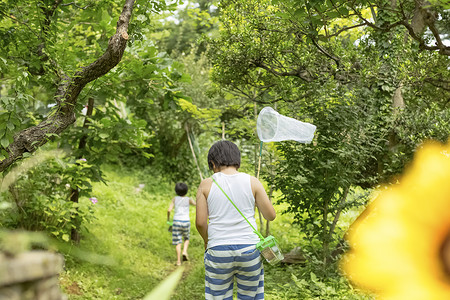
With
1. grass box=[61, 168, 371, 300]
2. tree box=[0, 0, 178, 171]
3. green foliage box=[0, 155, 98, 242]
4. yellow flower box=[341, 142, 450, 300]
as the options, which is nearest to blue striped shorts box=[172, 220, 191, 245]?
grass box=[61, 168, 371, 300]

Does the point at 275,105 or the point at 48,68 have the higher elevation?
the point at 48,68

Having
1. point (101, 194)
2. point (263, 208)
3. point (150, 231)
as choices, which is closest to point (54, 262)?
point (263, 208)

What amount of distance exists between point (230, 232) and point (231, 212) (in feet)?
0.45

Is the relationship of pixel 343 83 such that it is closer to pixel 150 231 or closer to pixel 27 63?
pixel 27 63

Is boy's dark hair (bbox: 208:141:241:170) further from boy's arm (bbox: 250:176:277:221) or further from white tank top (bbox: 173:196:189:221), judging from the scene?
white tank top (bbox: 173:196:189:221)

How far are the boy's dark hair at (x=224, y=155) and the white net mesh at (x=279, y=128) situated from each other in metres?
0.47

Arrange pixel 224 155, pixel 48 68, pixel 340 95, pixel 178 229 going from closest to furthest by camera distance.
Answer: pixel 224 155 → pixel 48 68 → pixel 340 95 → pixel 178 229

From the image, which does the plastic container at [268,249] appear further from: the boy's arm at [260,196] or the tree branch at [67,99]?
the tree branch at [67,99]

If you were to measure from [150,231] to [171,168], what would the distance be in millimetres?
4504

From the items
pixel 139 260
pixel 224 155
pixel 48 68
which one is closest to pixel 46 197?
pixel 48 68

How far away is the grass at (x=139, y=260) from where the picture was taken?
487cm

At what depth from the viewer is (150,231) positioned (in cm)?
801

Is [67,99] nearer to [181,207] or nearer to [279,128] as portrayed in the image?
[279,128]

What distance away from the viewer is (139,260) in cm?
645
